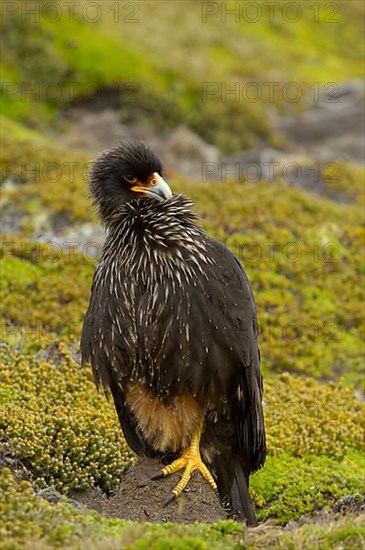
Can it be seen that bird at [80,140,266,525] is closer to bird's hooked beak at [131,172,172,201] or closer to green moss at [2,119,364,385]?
bird's hooked beak at [131,172,172,201]

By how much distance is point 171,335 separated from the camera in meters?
7.46

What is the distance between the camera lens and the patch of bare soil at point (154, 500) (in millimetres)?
7844

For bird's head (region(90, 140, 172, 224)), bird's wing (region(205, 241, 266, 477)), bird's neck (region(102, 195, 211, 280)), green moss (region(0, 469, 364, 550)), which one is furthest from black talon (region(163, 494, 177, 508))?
bird's head (region(90, 140, 172, 224))

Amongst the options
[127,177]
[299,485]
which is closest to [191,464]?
[299,485]

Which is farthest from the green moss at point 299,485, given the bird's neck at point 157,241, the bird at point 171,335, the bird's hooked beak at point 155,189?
the bird's hooked beak at point 155,189

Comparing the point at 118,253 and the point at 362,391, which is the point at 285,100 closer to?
the point at 362,391

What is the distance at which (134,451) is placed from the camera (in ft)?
28.0

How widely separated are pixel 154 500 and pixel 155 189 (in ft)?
9.53

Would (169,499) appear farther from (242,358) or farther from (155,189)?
(155,189)

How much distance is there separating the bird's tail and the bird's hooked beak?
102 inches

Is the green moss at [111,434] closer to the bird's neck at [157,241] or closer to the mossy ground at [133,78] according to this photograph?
the bird's neck at [157,241]

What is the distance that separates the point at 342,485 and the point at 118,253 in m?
3.89

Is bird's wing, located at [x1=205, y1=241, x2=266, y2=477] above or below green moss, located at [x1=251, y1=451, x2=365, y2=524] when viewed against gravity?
above

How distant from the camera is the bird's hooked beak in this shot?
26.3 feet
